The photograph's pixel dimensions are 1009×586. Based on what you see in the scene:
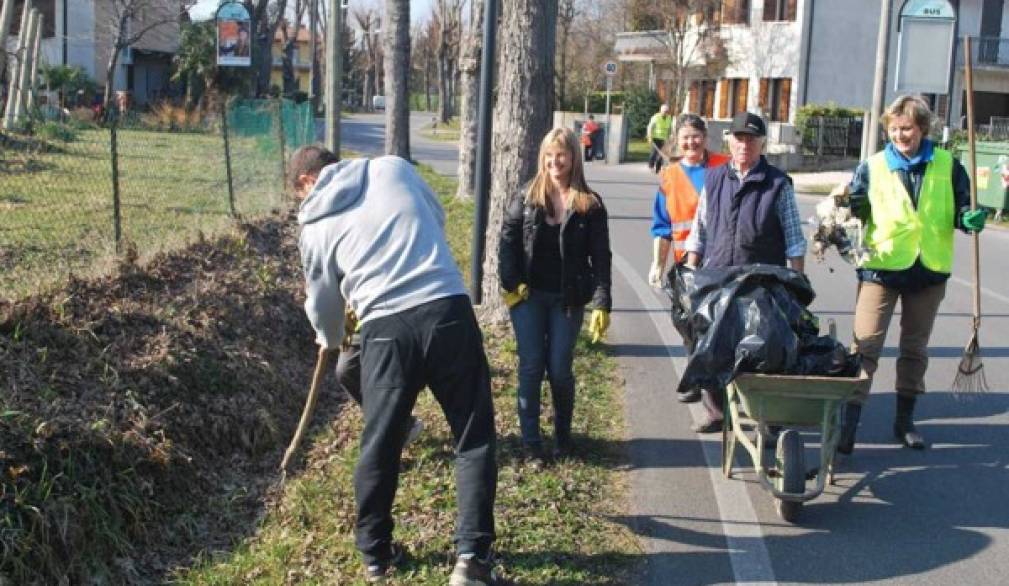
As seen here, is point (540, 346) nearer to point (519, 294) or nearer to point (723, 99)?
→ point (519, 294)

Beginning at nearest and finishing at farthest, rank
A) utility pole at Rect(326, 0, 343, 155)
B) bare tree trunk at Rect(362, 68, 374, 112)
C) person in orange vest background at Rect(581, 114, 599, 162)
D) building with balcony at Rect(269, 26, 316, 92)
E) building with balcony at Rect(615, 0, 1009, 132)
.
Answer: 1. utility pole at Rect(326, 0, 343, 155)
2. person in orange vest background at Rect(581, 114, 599, 162)
3. building with balcony at Rect(615, 0, 1009, 132)
4. building with balcony at Rect(269, 26, 316, 92)
5. bare tree trunk at Rect(362, 68, 374, 112)

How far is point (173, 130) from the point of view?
21859 millimetres

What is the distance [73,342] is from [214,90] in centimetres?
4173

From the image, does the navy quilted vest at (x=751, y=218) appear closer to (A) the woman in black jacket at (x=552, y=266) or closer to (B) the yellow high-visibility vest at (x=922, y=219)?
(B) the yellow high-visibility vest at (x=922, y=219)

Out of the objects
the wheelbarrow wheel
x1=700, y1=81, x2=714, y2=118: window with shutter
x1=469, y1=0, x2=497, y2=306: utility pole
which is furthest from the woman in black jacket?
x1=700, y1=81, x2=714, y2=118: window with shutter

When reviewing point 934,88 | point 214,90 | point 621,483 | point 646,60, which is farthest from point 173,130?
point 646,60

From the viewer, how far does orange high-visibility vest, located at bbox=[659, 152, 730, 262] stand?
22.6 ft

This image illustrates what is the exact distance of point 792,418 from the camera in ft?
17.0

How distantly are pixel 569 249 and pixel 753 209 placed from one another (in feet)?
3.62

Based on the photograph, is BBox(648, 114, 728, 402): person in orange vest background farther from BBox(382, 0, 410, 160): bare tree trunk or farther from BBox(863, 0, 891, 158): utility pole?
BBox(863, 0, 891, 158): utility pole

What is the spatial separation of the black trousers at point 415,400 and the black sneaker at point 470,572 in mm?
35

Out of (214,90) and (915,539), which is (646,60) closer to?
(214,90)

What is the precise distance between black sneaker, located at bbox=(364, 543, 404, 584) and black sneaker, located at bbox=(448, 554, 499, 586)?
31 cm

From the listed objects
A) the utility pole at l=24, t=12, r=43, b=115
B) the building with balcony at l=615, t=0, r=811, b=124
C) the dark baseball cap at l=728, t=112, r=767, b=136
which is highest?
the building with balcony at l=615, t=0, r=811, b=124
